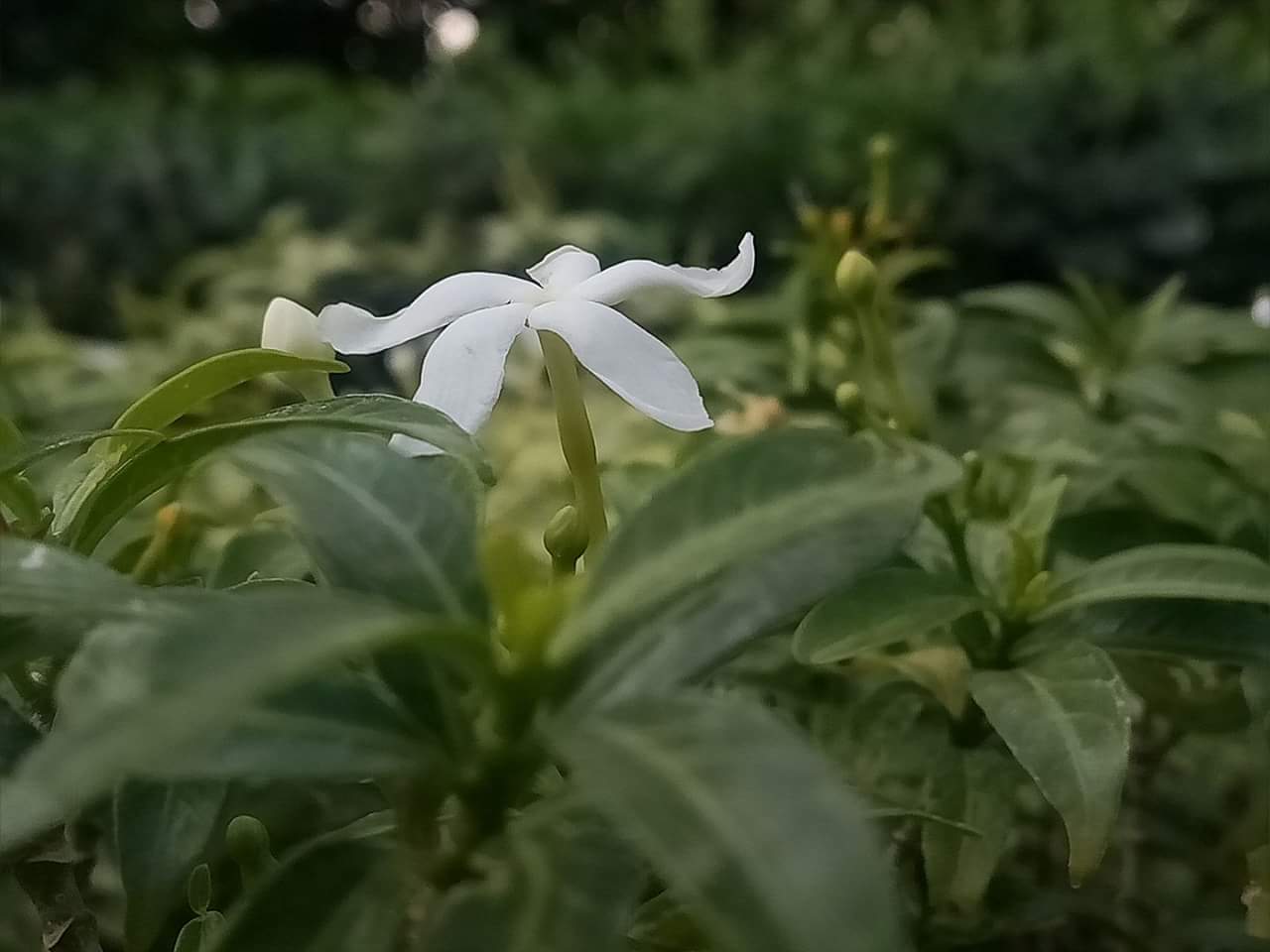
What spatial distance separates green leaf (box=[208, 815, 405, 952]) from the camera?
0.23m

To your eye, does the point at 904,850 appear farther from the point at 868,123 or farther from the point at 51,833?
the point at 868,123

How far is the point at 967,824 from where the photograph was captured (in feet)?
1.21

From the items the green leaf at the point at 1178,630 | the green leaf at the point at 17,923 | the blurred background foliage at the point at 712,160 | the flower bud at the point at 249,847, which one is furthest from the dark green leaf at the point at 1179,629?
the blurred background foliage at the point at 712,160

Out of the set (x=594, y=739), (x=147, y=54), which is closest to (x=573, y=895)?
(x=594, y=739)

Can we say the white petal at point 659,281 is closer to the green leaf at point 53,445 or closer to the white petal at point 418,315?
the white petal at point 418,315

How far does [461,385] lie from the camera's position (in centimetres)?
35

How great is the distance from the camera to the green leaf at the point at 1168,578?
0.33 m

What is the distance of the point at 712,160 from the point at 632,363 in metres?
1.74

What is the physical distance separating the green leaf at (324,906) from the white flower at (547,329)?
0.36ft

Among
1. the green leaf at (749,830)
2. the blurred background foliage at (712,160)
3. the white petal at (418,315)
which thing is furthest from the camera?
the blurred background foliage at (712,160)

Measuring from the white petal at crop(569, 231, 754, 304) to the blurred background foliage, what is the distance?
1.18 metres

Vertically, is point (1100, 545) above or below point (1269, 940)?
above

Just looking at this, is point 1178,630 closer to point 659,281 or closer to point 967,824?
point 967,824

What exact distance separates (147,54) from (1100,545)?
4.29m
